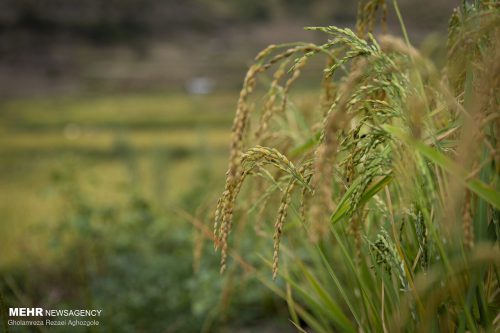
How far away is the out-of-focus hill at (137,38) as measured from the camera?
127 feet

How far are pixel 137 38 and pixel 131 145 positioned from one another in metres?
45.7

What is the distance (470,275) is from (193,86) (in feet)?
→ 110

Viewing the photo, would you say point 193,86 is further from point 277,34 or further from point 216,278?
point 216,278

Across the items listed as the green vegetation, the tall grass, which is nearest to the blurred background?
the green vegetation

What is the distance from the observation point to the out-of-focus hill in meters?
38.6

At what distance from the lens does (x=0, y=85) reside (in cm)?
3772

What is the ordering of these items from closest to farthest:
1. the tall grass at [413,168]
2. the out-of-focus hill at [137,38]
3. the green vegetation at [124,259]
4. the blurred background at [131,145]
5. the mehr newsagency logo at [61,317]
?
the tall grass at [413,168]
the mehr newsagency logo at [61,317]
the green vegetation at [124,259]
the blurred background at [131,145]
the out-of-focus hill at [137,38]

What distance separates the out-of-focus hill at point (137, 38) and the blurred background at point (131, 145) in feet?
0.55

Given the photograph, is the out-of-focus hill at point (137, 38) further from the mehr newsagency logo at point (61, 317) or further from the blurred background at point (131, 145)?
the mehr newsagency logo at point (61, 317)

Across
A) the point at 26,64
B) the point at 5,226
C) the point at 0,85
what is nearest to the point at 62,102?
the point at 0,85

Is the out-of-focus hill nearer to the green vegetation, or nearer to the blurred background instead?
the blurred background

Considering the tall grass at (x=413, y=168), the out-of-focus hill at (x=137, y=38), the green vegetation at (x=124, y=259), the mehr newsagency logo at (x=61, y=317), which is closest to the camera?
the tall grass at (x=413, y=168)

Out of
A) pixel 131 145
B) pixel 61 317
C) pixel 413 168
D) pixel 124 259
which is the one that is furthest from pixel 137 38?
pixel 413 168

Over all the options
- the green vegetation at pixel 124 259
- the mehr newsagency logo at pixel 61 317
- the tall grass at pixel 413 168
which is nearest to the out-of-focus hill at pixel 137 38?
the green vegetation at pixel 124 259
